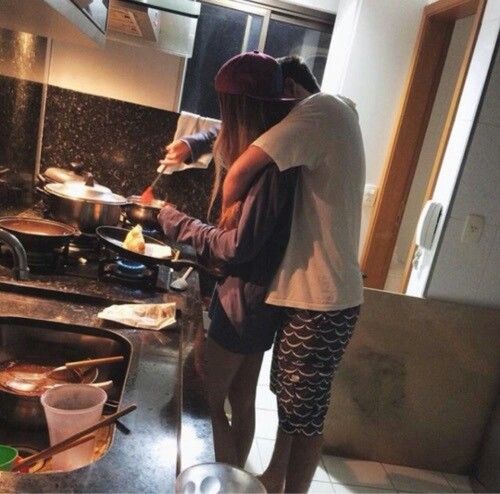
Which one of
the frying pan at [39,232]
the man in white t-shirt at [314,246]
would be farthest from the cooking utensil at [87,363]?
the man in white t-shirt at [314,246]

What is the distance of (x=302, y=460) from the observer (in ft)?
4.88

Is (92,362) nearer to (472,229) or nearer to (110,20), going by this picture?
(110,20)

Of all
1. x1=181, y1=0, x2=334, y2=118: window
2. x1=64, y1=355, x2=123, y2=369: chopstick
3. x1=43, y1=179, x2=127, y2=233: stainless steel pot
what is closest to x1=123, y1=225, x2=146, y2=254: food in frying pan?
x1=43, y1=179, x2=127, y2=233: stainless steel pot

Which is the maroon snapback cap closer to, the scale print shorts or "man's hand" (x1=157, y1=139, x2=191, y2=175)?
the scale print shorts

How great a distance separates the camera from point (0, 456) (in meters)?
0.68

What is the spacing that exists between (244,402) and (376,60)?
1789 millimetres

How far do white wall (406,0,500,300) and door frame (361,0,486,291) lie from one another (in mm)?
470

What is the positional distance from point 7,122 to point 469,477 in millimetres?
2379

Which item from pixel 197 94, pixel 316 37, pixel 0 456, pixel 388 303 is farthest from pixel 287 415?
pixel 316 37

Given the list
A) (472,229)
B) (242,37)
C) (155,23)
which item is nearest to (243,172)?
(155,23)

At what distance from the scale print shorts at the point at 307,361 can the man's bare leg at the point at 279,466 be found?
0.38ft

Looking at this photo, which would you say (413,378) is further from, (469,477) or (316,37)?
(316,37)

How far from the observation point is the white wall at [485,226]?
70.2 inches

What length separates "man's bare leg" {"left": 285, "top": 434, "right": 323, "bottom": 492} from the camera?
57.6 inches
